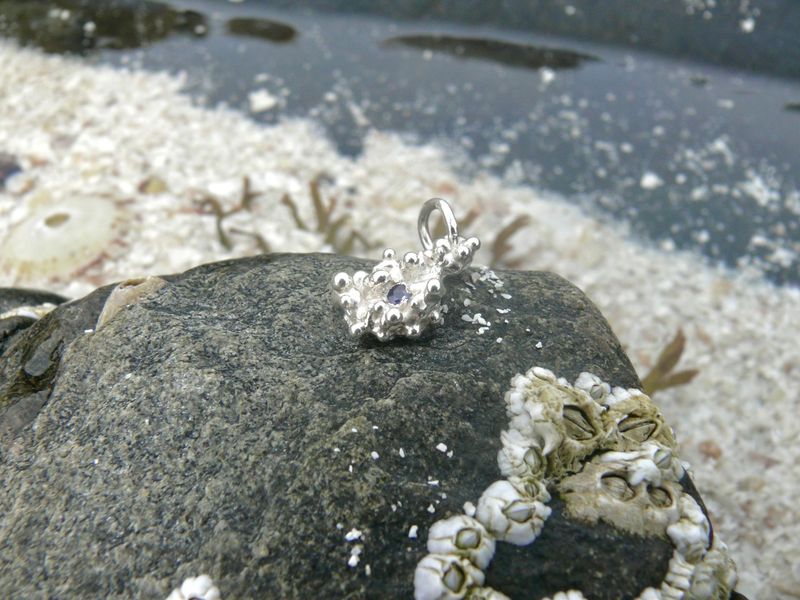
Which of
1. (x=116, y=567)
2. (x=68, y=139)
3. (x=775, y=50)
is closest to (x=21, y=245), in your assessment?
(x=68, y=139)

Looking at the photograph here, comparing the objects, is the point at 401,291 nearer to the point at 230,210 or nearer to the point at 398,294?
the point at 398,294

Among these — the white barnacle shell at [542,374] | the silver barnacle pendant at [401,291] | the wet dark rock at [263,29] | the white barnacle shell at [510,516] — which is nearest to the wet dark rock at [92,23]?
the wet dark rock at [263,29]

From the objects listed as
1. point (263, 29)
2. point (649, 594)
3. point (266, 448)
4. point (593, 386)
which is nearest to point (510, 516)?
point (649, 594)

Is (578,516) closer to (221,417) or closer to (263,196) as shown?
(221,417)

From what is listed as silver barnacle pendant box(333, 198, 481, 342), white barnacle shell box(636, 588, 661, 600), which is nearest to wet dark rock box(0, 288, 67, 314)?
silver barnacle pendant box(333, 198, 481, 342)

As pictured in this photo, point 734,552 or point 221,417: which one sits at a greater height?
point 221,417

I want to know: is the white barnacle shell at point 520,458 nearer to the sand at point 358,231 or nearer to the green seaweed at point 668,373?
the sand at point 358,231
